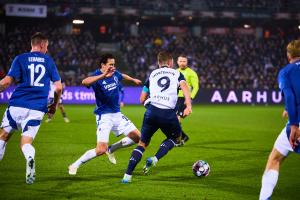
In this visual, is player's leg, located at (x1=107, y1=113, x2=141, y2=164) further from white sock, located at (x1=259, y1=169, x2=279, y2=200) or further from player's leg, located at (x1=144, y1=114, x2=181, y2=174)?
white sock, located at (x1=259, y1=169, x2=279, y2=200)

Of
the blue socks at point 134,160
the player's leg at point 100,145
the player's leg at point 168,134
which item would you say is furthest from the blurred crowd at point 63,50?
the blue socks at point 134,160

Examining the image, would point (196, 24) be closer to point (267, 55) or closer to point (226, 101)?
point (267, 55)

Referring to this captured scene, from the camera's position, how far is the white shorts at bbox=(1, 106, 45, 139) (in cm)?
872

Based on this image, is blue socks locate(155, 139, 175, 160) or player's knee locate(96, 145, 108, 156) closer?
player's knee locate(96, 145, 108, 156)

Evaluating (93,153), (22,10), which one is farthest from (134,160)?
(22,10)

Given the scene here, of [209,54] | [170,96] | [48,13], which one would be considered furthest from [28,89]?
[209,54]

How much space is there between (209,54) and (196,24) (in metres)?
8.30

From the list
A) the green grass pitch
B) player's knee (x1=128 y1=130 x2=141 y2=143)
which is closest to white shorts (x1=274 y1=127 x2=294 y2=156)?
the green grass pitch

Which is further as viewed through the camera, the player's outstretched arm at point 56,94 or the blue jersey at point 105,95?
the blue jersey at point 105,95

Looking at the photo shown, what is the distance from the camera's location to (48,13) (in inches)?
1645

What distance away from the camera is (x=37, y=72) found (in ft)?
28.9

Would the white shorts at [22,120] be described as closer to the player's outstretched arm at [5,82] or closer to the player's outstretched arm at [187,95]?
the player's outstretched arm at [5,82]

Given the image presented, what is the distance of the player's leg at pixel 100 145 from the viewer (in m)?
9.54

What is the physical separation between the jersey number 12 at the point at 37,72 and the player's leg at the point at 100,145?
153cm
